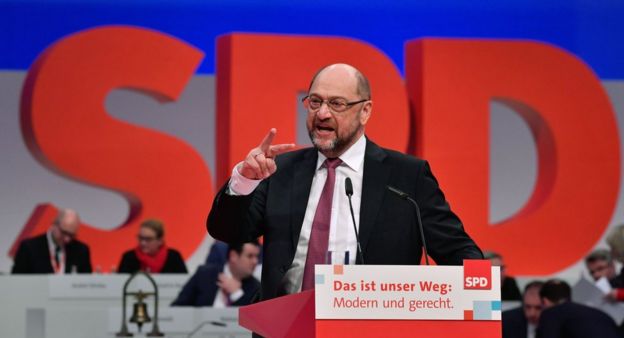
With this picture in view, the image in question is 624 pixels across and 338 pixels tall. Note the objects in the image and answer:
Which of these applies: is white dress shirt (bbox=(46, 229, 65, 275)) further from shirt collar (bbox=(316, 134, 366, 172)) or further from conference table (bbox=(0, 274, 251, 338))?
shirt collar (bbox=(316, 134, 366, 172))

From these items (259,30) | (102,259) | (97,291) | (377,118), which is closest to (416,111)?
(377,118)

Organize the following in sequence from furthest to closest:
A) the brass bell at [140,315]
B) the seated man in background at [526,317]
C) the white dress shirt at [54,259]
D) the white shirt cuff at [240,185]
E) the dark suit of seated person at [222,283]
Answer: the white dress shirt at [54,259], the dark suit of seated person at [222,283], the seated man in background at [526,317], the brass bell at [140,315], the white shirt cuff at [240,185]

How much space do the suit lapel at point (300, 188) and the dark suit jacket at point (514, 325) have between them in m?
3.71

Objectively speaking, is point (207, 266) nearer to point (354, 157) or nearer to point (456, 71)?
point (456, 71)

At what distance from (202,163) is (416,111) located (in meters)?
1.84

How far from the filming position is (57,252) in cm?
865

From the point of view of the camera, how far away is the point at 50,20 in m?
10.4

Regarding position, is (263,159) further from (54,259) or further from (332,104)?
(54,259)

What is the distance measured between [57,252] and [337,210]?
5.82 m

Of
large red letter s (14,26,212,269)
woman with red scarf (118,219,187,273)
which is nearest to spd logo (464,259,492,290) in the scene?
woman with red scarf (118,219,187,273)

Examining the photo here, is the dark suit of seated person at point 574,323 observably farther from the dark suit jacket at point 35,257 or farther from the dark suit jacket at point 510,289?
the dark suit jacket at point 35,257

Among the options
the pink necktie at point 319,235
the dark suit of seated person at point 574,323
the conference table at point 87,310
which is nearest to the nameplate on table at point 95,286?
the conference table at point 87,310

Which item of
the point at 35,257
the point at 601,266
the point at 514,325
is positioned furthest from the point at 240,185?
the point at 35,257

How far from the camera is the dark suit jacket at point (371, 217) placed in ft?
10.4
